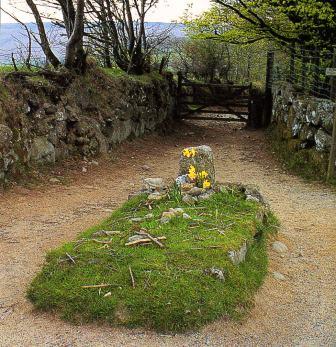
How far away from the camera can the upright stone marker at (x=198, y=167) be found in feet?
20.0

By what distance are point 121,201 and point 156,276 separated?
13.0 ft

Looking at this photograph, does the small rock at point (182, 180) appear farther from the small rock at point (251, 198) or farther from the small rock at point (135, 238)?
the small rock at point (135, 238)

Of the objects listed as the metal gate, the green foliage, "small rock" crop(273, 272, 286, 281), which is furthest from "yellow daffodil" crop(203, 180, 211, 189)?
the metal gate

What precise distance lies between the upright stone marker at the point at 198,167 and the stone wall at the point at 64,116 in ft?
10.4

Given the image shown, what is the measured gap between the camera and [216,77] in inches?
917

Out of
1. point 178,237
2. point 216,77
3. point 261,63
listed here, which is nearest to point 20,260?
point 178,237

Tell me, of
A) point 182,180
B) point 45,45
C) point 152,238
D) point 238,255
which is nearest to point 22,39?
point 45,45

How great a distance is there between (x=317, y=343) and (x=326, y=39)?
9888 mm

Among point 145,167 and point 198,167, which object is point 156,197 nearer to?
point 198,167

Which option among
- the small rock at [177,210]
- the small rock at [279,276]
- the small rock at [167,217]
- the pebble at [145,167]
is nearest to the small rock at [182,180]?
the small rock at [177,210]

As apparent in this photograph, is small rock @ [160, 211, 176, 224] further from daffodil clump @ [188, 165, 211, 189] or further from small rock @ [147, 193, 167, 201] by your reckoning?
daffodil clump @ [188, 165, 211, 189]

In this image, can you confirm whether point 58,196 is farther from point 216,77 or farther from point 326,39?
point 216,77

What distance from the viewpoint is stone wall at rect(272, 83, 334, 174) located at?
30.6 feet

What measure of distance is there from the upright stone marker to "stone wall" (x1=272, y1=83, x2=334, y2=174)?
3.90 m
